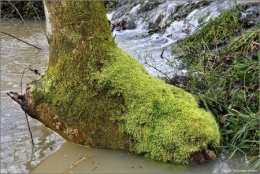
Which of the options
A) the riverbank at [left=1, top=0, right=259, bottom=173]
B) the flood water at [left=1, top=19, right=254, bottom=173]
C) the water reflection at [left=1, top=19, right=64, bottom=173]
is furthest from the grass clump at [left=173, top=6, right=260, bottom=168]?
the water reflection at [left=1, top=19, right=64, bottom=173]

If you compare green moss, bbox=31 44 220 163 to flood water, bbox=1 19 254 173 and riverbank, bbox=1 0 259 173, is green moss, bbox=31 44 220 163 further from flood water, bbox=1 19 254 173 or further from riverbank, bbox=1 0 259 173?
riverbank, bbox=1 0 259 173

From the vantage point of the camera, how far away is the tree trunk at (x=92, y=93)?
2625 mm

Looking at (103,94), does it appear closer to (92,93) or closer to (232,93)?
(92,93)

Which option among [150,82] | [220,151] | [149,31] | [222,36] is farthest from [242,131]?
[149,31]

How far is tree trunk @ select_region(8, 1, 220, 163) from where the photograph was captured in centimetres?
262

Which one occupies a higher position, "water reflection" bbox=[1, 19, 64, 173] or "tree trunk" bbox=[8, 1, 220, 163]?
"tree trunk" bbox=[8, 1, 220, 163]

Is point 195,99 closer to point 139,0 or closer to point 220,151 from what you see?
point 220,151

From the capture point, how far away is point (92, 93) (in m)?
2.68

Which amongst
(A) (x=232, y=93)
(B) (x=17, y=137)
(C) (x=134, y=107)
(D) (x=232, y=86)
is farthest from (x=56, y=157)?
(D) (x=232, y=86)

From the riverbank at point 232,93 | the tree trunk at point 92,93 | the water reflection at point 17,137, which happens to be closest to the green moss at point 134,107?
the tree trunk at point 92,93

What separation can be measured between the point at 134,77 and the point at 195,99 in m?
0.57

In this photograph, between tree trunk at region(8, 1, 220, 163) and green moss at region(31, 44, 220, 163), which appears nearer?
green moss at region(31, 44, 220, 163)

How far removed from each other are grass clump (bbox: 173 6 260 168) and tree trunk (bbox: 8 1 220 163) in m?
0.24

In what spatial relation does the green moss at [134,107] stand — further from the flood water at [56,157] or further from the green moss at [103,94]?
the flood water at [56,157]
